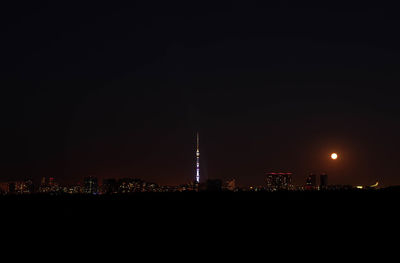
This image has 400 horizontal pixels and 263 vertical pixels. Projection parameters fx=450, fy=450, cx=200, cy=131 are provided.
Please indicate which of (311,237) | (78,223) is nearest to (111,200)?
(78,223)

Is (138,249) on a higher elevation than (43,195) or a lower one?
lower

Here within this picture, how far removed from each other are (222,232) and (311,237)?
2714 mm

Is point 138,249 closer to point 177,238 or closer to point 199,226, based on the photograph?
point 177,238

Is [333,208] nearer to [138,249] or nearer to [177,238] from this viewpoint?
[177,238]

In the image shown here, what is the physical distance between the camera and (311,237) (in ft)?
45.0

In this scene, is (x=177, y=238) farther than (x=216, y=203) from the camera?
No

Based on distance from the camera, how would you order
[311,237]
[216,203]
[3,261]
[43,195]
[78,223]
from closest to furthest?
[3,261] < [311,237] < [78,223] < [216,203] < [43,195]

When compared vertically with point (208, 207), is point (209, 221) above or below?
below

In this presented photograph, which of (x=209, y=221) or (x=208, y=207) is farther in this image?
(x=208, y=207)

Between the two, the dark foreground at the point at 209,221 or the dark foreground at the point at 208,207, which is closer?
the dark foreground at the point at 209,221

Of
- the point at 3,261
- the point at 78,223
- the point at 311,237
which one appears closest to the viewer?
the point at 3,261

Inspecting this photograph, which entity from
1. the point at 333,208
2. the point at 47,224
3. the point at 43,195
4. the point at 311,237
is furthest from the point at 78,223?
the point at 333,208

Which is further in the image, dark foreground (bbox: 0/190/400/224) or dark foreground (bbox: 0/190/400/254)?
dark foreground (bbox: 0/190/400/224)

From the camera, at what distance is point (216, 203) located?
53.3 feet
